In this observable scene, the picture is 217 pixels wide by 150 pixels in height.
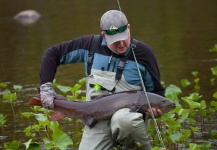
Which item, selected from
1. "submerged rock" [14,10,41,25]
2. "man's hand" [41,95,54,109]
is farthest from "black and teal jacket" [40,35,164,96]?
"submerged rock" [14,10,41,25]

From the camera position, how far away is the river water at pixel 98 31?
11.2m

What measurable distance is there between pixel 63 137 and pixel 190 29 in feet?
34.4

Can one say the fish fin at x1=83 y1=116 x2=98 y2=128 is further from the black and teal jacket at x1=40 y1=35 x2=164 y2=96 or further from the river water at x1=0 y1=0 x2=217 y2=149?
the river water at x1=0 y1=0 x2=217 y2=149

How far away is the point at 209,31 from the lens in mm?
15336

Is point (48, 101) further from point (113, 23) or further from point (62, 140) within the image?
point (113, 23)

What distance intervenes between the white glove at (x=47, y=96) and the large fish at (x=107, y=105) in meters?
0.04

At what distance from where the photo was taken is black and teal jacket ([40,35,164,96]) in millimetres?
5918

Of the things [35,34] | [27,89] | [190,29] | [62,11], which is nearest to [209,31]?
[190,29]

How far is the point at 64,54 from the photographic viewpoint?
6.11m

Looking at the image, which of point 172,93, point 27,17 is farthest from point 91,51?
point 27,17

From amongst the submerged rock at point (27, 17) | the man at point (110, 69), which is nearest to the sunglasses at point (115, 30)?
the man at point (110, 69)

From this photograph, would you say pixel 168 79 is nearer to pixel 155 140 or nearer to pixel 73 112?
pixel 155 140

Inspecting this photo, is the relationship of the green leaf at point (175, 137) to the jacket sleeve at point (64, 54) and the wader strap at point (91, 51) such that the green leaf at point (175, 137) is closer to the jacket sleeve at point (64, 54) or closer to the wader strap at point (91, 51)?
the wader strap at point (91, 51)

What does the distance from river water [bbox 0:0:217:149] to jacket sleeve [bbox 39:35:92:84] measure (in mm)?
1833
